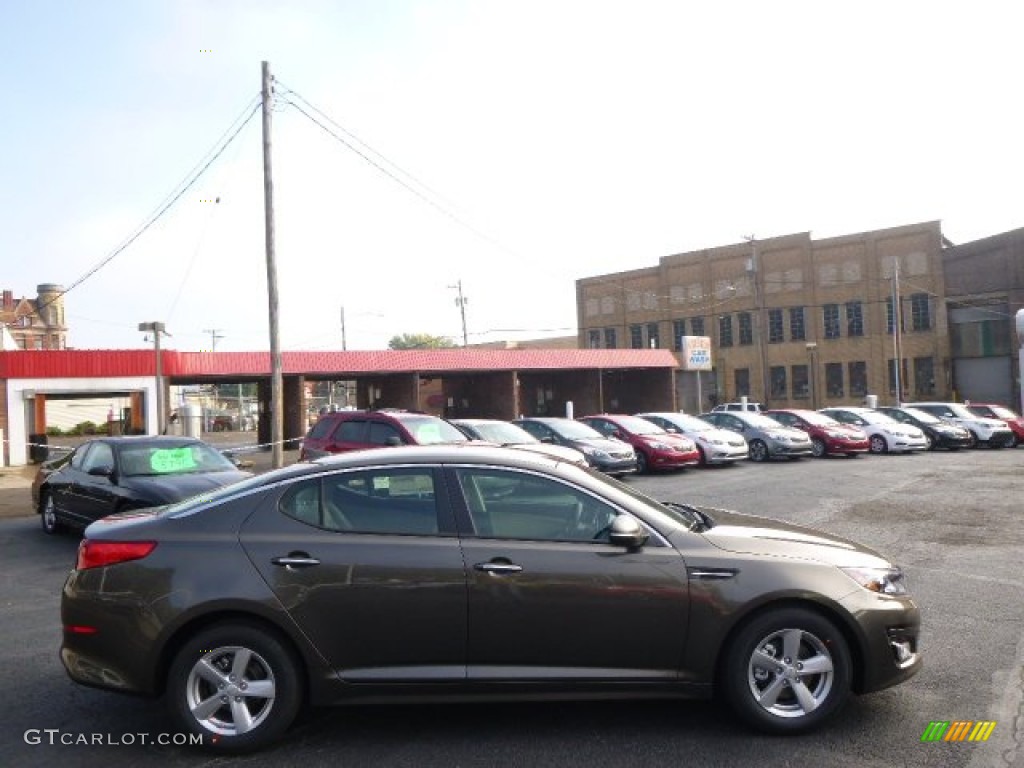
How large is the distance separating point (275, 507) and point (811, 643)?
9.56 feet

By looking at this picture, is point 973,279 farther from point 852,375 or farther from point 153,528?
point 153,528

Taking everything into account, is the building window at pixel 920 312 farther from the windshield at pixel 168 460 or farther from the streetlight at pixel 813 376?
the windshield at pixel 168 460

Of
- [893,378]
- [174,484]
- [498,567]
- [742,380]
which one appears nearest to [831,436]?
[174,484]

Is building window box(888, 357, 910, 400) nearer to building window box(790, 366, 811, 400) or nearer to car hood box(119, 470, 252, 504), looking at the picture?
→ building window box(790, 366, 811, 400)

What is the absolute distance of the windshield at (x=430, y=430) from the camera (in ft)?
46.7

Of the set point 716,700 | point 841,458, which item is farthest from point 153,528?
point 841,458

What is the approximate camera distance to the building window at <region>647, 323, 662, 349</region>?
62.3 m

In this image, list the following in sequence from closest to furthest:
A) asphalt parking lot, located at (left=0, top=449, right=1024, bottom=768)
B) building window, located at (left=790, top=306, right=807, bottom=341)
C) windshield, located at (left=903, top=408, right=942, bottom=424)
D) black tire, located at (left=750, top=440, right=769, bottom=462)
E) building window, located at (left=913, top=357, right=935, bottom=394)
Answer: asphalt parking lot, located at (left=0, top=449, right=1024, bottom=768)
black tire, located at (left=750, top=440, right=769, bottom=462)
windshield, located at (left=903, top=408, right=942, bottom=424)
building window, located at (left=913, top=357, right=935, bottom=394)
building window, located at (left=790, top=306, right=807, bottom=341)

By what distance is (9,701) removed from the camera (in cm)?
526

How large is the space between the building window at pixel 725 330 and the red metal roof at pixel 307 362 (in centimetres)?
1605

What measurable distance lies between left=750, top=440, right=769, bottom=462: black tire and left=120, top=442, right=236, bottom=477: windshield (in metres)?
16.3

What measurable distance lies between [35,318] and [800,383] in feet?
275

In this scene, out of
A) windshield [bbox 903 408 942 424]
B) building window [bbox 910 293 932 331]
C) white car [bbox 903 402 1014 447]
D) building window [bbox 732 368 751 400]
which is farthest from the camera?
building window [bbox 732 368 751 400]

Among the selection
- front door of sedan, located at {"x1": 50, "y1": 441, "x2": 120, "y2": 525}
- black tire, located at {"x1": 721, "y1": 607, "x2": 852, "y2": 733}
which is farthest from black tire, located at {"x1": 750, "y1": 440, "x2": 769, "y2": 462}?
black tire, located at {"x1": 721, "y1": 607, "x2": 852, "y2": 733}
